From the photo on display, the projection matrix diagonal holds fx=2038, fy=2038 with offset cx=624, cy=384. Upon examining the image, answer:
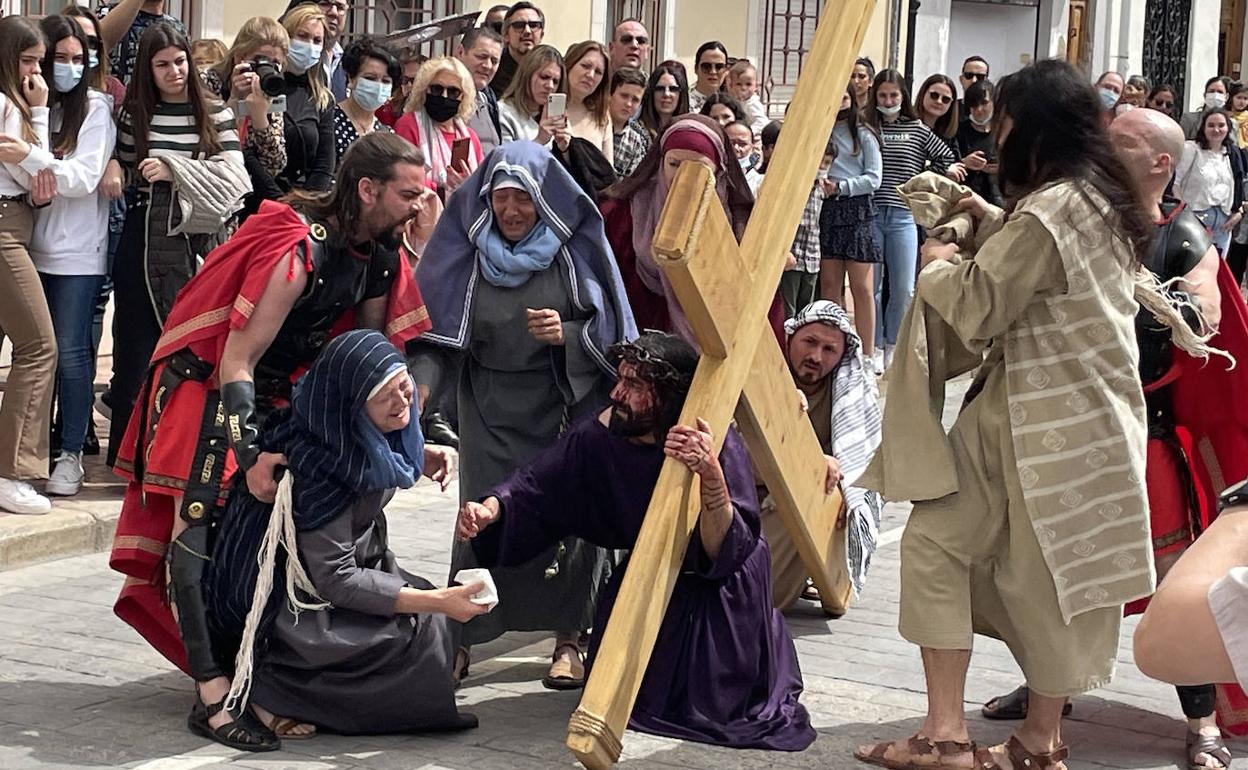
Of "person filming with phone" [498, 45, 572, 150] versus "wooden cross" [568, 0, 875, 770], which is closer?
"wooden cross" [568, 0, 875, 770]

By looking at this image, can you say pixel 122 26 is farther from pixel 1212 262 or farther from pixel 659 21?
pixel 659 21

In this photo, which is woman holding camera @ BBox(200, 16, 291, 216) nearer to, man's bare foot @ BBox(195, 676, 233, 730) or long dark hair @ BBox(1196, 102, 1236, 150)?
man's bare foot @ BBox(195, 676, 233, 730)

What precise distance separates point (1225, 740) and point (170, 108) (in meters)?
4.66

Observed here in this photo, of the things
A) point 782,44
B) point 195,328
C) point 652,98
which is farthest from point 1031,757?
point 782,44

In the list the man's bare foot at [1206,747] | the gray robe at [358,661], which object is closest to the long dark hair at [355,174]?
the gray robe at [358,661]

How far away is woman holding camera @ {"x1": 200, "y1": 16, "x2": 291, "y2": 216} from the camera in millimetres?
8453

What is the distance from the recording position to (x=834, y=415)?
6.88 metres

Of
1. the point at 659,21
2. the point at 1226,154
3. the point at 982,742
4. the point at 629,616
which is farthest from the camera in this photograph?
the point at 659,21

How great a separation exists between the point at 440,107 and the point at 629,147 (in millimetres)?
1208

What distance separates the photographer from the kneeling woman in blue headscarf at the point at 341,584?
5.20 meters

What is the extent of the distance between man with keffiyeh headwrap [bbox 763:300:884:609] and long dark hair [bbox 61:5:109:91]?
9.99 ft

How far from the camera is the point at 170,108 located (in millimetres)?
8016

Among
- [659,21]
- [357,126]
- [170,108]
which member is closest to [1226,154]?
[659,21]

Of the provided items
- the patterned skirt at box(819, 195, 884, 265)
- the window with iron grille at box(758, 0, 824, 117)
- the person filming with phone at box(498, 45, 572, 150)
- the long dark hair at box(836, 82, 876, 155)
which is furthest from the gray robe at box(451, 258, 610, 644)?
the window with iron grille at box(758, 0, 824, 117)
